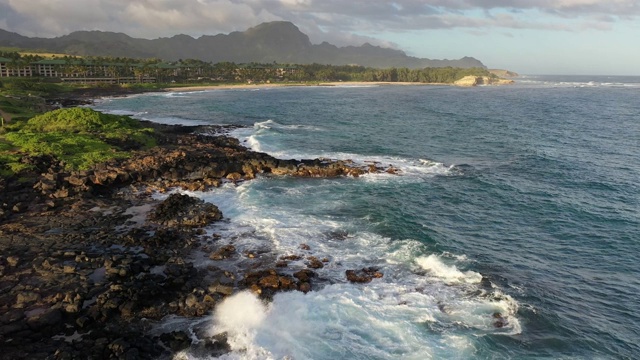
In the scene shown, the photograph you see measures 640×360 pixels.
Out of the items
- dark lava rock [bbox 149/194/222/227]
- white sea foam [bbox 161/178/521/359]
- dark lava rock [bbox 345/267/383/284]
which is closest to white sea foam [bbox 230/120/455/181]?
white sea foam [bbox 161/178/521/359]

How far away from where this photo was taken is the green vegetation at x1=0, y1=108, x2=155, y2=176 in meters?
47.2

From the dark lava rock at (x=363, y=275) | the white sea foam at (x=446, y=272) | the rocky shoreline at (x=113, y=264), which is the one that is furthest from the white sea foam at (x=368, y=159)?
the dark lava rock at (x=363, y=275)

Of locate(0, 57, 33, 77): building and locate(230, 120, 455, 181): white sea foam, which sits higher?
locate(0, 57, 33, 77): building

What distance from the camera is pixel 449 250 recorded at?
103ft

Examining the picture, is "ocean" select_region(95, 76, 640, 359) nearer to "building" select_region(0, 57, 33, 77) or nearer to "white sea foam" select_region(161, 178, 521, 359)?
"white sea foam" select_region(161, 178, 521, 359)

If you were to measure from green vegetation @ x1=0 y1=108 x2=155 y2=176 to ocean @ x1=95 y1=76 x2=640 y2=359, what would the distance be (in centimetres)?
1697

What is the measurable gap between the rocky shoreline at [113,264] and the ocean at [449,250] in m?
1.21

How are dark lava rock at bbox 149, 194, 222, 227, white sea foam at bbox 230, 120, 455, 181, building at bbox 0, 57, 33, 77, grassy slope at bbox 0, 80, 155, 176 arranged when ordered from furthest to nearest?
building at bbox 0, 57, 33, 77 < white sea foam at bbox 230, 120, 455, 181 < grassy slope at bbox 0, 80, 155, 176 < dark lava rock at bbox 149, 194, 222, 227

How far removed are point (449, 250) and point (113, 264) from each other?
75.1 feet

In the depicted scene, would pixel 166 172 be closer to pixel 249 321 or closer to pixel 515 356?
pixel 249 321

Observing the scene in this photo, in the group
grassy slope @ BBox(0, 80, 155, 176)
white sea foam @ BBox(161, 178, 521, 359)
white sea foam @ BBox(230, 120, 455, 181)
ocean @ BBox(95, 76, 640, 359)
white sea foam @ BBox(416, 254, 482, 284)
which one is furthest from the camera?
white sea foam @ BBox(230, 120, 455, 181)

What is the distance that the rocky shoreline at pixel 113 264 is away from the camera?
2027 cm

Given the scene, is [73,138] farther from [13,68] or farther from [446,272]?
[13,68]

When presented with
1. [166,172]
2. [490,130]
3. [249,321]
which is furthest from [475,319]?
[490,130]
